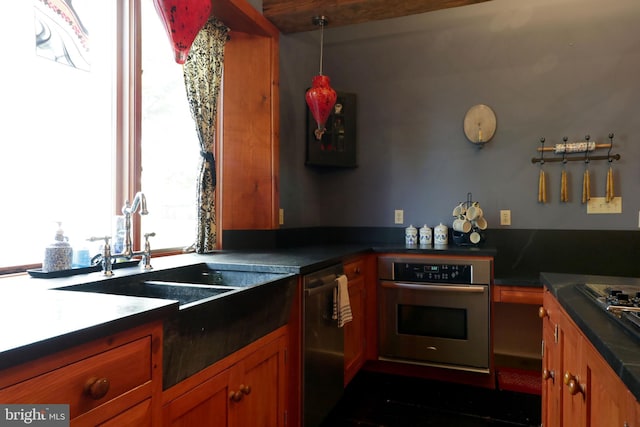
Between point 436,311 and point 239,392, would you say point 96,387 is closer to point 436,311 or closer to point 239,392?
point 239,392

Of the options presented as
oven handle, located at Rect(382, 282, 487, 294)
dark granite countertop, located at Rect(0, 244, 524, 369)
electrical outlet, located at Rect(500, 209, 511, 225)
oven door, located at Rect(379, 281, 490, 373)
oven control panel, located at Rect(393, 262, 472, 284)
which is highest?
electrical outlet, located at Rect(500, 209, 511, 225)

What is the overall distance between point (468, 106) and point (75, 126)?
2668 millimetres

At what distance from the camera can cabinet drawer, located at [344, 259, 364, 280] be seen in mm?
2549

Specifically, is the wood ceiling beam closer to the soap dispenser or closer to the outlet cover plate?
the outlet cover plate

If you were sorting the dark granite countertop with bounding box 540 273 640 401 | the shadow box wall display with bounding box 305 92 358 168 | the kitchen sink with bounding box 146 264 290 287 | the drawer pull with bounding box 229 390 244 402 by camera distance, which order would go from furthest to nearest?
→ the shadow box wall display with bounding box 305 92 358 168, the kitchen sink with bounding box 146 264 290 287, the drawer pull with bounding box 229 390 244 402, the dark granite countertop with bounding box 540 273 640 401

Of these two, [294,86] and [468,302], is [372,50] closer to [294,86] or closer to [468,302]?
[294,86]

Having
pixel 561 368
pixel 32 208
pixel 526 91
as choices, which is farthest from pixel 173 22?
pixel 526 91

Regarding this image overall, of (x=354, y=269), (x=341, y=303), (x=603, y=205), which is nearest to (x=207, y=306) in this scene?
(x=341, y=303)

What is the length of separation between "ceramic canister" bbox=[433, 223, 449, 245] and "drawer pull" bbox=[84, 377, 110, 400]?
2.60m

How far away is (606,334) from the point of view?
0.89 meters

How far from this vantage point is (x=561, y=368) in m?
1.32

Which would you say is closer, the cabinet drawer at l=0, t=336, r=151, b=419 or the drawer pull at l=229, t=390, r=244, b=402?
the cabinet drawer at l=0, t=336, r=151, b=419

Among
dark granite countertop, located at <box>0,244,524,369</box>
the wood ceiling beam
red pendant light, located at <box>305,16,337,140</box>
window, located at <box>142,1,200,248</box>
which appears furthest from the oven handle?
the wood ceiling beam

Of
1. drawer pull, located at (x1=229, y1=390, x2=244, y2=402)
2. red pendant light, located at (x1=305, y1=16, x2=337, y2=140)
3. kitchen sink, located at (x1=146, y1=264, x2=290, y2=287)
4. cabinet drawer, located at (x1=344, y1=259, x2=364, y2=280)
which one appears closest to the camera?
drawer pull, located at (x1=229, y1=390, x2=244, y2=402)
